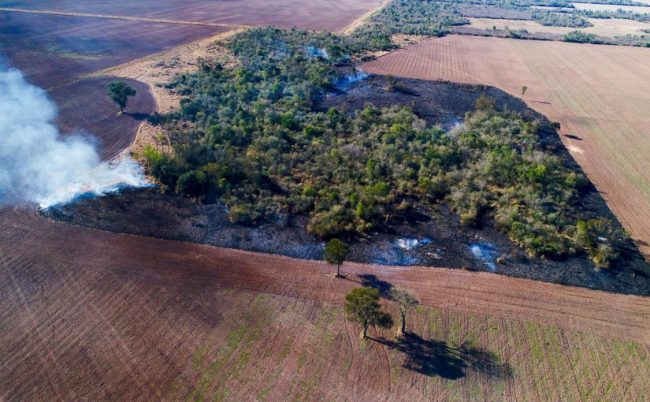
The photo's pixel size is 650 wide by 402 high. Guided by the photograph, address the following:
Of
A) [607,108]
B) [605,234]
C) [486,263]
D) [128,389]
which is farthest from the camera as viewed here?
[607,108]

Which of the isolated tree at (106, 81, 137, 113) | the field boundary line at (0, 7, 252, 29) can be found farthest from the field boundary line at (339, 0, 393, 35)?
the isolated tree at (106, 81, 137, 113)

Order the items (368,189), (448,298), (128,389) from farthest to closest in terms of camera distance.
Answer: (368,189)
(448,298)
(128,389)

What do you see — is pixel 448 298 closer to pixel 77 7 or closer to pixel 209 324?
pixel 209 324

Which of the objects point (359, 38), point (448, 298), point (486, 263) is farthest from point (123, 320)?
point (359, 38)

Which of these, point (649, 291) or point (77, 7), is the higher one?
point (77, 7)

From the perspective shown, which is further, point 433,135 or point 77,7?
point 77,7

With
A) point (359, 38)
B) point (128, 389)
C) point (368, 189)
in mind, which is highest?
point (359, 38)

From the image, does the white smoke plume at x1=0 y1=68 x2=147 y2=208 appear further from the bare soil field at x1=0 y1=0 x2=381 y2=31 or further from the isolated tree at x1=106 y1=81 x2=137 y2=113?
the bare soil field at x1=0 y1=0 x2=381 y2=31

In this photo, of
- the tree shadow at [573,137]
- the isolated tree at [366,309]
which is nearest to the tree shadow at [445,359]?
the isolated tree at [366,309]
